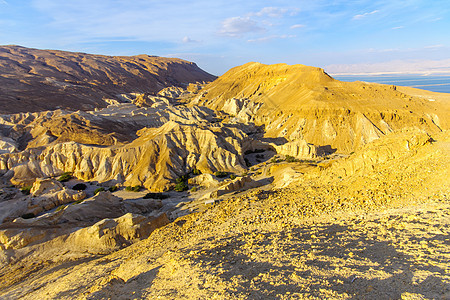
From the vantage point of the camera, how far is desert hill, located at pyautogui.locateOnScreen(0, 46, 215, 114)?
8462cm

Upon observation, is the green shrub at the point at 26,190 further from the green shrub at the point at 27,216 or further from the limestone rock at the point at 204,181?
the limestone rock at the point at 204,181

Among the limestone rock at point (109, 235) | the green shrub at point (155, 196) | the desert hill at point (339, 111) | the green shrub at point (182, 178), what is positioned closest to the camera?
the limestone rock at point (109, 235)

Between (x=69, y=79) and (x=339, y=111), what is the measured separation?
4634 inches

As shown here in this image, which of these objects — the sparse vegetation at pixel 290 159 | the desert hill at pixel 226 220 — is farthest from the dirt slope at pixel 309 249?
the sparse vegetation at pixel 290 159

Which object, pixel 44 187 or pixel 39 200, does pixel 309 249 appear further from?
pixel 44 187

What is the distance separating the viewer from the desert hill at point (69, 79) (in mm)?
84625

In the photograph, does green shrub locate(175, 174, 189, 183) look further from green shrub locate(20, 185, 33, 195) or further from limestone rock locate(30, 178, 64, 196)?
green shrub locate(20, 185, 33, 195)

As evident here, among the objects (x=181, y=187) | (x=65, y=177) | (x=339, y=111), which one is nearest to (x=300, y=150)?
(x=339, y=111)

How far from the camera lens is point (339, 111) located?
171 ft

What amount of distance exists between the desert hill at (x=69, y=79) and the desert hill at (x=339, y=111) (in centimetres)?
6260

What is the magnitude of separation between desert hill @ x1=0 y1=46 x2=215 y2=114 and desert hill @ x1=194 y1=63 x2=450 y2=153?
205 feet

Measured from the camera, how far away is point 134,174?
123ft

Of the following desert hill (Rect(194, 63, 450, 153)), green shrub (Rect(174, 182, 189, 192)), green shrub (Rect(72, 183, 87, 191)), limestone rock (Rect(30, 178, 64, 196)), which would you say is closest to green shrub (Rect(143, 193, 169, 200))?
green shrub (Rect(174, 182, 189, 192))

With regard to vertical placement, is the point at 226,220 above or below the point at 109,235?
above
